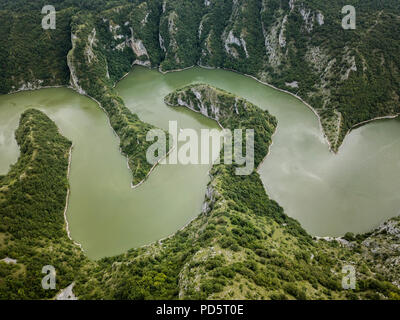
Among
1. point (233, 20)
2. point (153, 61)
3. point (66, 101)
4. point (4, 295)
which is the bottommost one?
point (4, 295)

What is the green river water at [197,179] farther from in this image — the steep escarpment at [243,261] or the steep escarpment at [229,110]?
the steep escarpment at [243,261]

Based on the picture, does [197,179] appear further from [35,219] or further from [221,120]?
[35,219]

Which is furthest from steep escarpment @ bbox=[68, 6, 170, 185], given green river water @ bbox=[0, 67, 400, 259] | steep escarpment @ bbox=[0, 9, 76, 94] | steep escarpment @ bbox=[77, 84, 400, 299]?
steep escarpment @ bbox=[77, 84, 400, 299]

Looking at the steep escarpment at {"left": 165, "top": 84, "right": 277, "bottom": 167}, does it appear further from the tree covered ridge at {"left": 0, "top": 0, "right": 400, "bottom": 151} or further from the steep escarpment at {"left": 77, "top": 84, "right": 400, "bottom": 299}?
the steep escarpment at {"left": 77, "top": 84, "right": 400, "bottom": 299}

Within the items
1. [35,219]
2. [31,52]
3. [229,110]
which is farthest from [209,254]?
[31,52]
